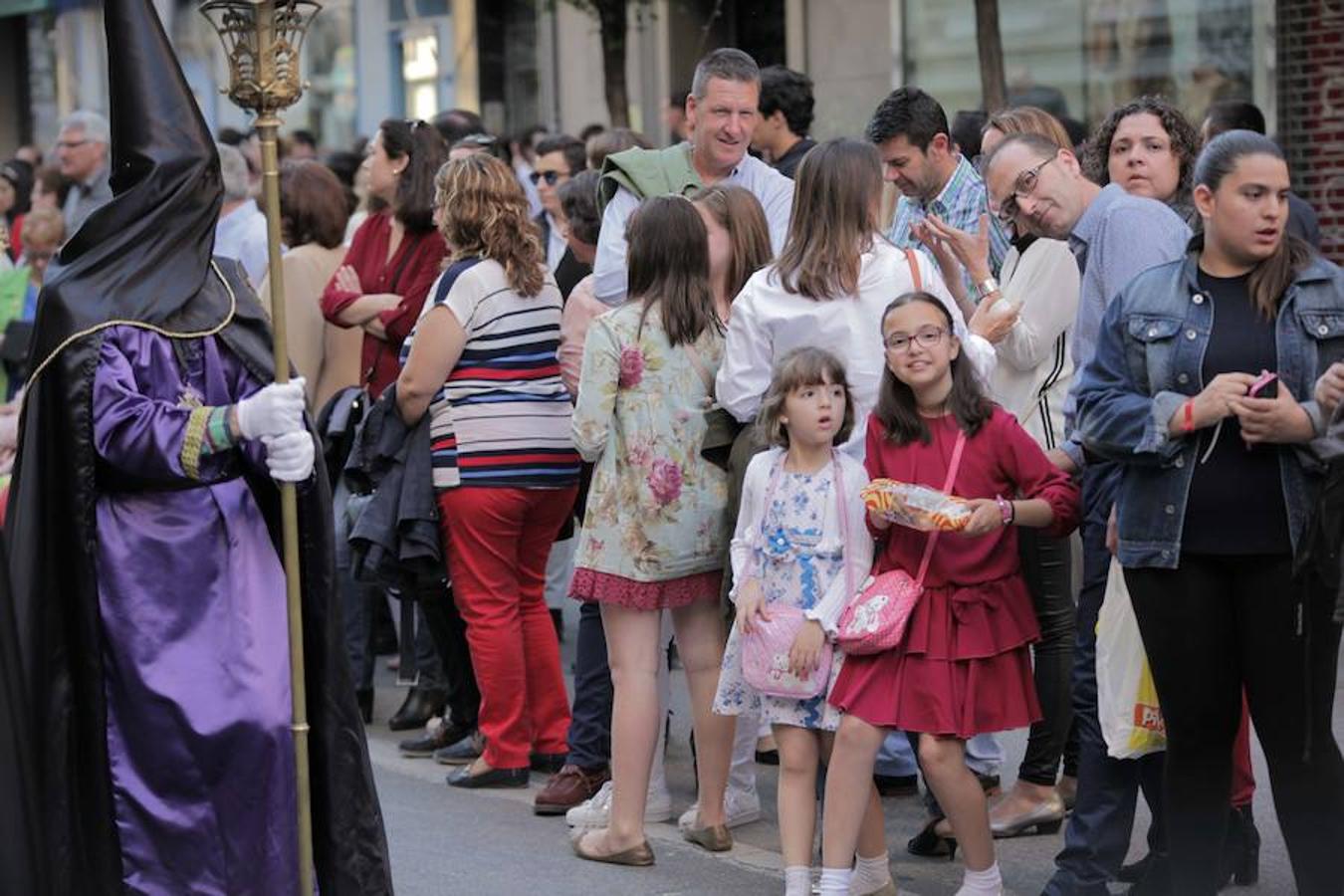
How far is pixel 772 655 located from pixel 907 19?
36.7 feet

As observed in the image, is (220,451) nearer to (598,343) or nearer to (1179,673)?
(598,343)

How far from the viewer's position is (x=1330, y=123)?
13203 millimetres

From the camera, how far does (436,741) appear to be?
8.14 m

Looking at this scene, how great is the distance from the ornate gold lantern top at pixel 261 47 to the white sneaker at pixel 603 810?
9.10ft

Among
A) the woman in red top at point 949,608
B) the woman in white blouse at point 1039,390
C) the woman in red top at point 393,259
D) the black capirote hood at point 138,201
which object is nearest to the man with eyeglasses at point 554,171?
the woman in red top at point 393,259

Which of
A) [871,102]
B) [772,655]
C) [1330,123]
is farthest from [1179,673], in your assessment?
[871,102]

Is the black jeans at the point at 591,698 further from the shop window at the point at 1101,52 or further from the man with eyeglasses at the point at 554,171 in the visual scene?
the shop window at the point at 1101,52

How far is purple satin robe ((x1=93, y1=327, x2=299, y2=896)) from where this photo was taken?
4922 millimetres

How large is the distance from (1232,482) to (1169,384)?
272 mm

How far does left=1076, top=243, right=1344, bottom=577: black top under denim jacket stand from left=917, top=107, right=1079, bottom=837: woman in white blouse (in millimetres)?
982

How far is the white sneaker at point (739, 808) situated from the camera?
688 cm

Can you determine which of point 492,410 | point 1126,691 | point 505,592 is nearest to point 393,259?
point 492,410

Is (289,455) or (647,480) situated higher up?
(289,455)

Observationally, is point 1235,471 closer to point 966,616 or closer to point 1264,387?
point 1264,387
